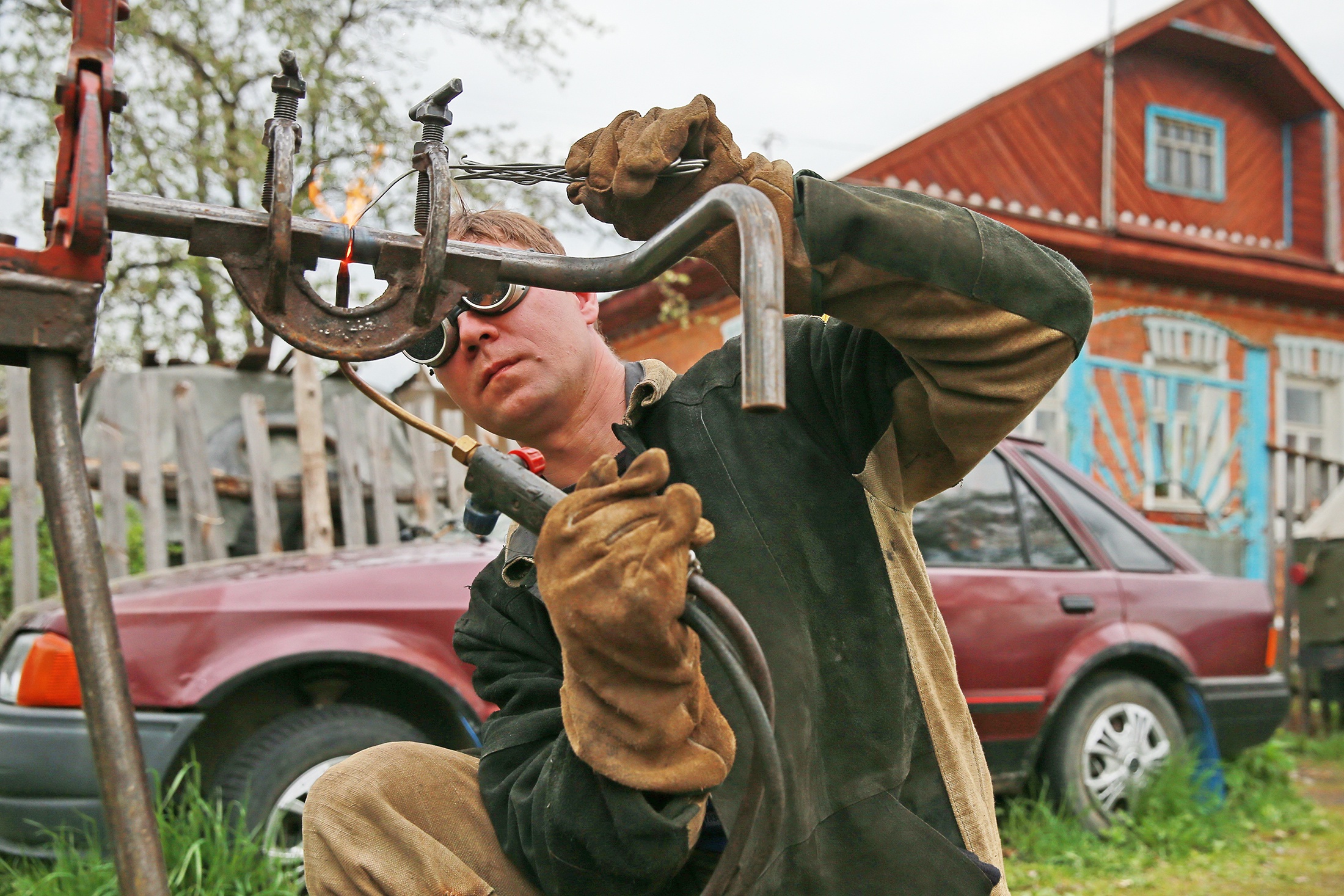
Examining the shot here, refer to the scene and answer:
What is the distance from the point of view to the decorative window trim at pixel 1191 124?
12500 millimetres

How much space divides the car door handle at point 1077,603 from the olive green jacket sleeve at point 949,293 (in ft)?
10.9

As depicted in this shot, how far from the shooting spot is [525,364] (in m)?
1.90

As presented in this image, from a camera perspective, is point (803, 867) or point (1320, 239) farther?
point (1320, 239)

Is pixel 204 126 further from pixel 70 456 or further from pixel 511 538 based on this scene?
pixel 70 456

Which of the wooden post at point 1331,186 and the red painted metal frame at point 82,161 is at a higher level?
the wooden post at point 1331,186

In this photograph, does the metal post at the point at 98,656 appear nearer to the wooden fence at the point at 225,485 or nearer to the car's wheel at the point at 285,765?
the car's wheel at the point at 285,765

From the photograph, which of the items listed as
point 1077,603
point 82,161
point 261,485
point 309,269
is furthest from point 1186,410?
point 82,161

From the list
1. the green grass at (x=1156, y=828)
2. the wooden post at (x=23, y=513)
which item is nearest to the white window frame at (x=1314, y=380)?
the green grass at (x=1156, y=828)

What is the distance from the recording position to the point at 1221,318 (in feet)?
38.5

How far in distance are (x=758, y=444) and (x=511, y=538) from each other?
1.63 feet

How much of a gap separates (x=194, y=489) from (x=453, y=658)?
9.42 ft

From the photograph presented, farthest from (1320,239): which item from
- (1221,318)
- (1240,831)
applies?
(1240,831)

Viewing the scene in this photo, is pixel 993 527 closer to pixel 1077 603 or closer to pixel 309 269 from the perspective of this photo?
pixel 1077 603

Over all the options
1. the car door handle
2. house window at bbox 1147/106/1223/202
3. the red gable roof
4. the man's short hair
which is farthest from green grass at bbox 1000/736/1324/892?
house window at bbox 1147/106/1223/202
